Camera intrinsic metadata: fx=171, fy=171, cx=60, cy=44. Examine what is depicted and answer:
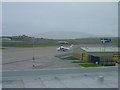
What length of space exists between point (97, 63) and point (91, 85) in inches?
661

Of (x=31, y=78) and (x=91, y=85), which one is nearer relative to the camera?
(x=91, y=85)

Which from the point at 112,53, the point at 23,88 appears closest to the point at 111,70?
the point at 23,88

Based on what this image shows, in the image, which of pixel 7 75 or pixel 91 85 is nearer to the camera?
pixel 91 85

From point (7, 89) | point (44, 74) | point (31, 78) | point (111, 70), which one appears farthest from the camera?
point (111, 70)

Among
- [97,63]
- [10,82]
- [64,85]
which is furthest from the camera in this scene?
[97,63]

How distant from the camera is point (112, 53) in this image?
71.2 ft

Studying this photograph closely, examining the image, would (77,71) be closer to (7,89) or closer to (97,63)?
(7,89)

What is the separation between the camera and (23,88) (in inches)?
162

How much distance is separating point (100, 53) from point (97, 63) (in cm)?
175

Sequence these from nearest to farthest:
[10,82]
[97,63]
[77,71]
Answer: [10,82] → [77,71] → [97,63]

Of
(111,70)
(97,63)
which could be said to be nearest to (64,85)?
(111,70)

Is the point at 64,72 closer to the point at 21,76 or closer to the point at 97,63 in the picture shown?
the point at 21,76

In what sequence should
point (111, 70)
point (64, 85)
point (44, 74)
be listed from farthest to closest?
point (111, 70)
point (44, 74)
point (64, 85)

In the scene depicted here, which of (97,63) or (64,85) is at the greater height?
(64,85)
